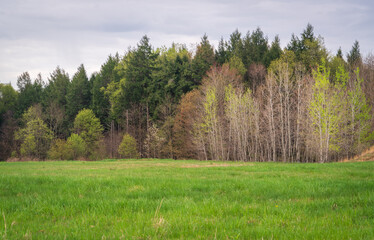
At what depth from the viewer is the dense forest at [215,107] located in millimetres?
38094

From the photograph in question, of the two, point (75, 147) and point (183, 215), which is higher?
point (183, 215)

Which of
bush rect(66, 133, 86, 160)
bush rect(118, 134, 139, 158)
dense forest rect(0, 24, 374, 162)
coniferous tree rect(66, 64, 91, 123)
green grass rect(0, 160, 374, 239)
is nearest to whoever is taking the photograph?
green grass rect(0, 160, 374, 239)

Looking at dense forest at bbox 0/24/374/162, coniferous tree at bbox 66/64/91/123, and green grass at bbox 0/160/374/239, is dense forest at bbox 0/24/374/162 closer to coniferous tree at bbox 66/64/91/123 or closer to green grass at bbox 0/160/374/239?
coniferous tree at bbox 66/64/91/123

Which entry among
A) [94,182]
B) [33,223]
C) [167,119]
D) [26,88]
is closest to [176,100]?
[167,119]

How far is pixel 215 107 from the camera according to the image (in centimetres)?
4322

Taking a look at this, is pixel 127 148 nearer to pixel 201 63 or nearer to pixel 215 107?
pixel 215 107

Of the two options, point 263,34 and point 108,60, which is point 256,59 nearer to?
point 263,34

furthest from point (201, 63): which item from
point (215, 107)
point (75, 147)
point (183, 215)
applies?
point (183, 215)

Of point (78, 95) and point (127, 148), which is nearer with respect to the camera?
point (127, 148)

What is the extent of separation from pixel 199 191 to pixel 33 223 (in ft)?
16.3

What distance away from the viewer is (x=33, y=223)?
16.9 feet

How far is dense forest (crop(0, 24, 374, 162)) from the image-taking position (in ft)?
125

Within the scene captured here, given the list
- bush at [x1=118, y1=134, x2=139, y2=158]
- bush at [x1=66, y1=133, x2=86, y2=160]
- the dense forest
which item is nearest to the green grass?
the dense forest

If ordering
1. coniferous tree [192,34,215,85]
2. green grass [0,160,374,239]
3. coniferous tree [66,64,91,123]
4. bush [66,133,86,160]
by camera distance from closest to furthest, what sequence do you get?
green grass [0,160,374,239] → bush [66,133,86,160] → coniferous tree [192,34,215,85] → coniferous tree [66,64,91,123]
